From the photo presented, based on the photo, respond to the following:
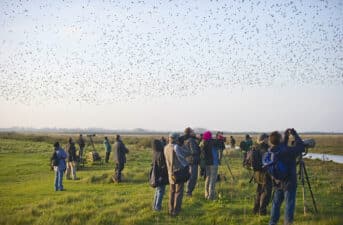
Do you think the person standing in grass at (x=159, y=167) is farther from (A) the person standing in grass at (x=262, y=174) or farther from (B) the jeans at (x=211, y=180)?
(A) the person standing in grass at (x=262, y=174)

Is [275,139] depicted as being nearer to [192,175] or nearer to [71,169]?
[192,175]

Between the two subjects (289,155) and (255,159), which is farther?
(255,159)

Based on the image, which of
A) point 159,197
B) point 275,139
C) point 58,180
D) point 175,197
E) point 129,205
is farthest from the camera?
point 58,180

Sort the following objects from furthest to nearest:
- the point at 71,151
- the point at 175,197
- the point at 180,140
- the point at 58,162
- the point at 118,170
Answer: the point at 71,151 < the point at 118,170 < the point at 58,162 < the point at 180,140 < the point at 175,197

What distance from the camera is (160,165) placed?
10.3 metres

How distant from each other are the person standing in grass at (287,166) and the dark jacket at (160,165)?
A: 3258mm

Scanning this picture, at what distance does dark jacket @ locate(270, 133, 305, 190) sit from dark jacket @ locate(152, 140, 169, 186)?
3.30 meters

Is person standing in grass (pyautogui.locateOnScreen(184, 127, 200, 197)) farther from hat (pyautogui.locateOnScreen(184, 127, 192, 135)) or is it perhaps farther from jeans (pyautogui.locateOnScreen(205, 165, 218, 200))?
jeans (pyautogui.locateOnScreen(205, 165, 218, 200))

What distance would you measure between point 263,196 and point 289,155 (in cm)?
217

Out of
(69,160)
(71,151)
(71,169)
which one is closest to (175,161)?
(71,151)

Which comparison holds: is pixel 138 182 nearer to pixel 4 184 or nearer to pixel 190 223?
pixel 4 184

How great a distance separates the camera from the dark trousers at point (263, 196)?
948 cm

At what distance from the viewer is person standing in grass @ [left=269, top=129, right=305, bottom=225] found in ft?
26.0

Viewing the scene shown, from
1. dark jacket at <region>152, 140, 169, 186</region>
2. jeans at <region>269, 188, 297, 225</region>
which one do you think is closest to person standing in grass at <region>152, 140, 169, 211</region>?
dark jacket at <region>152, 140, 169, 186</region>
